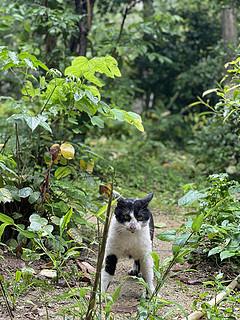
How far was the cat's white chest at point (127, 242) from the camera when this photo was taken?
2721 mm

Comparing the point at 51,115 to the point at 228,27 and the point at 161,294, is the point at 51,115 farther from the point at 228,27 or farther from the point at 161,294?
the point at 228,27

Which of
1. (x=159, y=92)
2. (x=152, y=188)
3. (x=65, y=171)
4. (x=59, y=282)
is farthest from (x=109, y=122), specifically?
(x=59, y=282)

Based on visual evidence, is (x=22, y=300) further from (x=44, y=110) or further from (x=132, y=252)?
(x=44, y=110)

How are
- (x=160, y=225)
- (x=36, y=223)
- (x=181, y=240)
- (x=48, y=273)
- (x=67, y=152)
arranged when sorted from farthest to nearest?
(x=160, y=225)
(x=67, y=152)
(x=48, y=273)
(x=36, y=223)
(x=181, y=240)

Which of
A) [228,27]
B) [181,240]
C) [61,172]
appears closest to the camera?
[181,240]

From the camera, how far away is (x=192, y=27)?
28.5 ft

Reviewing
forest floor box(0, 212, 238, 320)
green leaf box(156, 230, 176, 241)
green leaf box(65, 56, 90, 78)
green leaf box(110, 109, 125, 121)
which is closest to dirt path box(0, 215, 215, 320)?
forest floor box(0, 212, 238, 320)

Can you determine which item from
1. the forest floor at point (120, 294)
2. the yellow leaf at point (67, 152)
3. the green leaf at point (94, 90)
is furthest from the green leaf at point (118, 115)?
the forest floor at point (120, 294)

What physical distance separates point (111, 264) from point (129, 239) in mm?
211

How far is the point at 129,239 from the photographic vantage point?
8.93 ft

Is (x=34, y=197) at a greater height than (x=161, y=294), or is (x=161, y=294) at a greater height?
(x=34, y=197)

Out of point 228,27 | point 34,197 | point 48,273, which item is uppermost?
point 228,27

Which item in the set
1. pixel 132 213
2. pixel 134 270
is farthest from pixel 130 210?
pixel 134 270

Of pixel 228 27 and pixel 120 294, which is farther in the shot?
pixel 228 27
